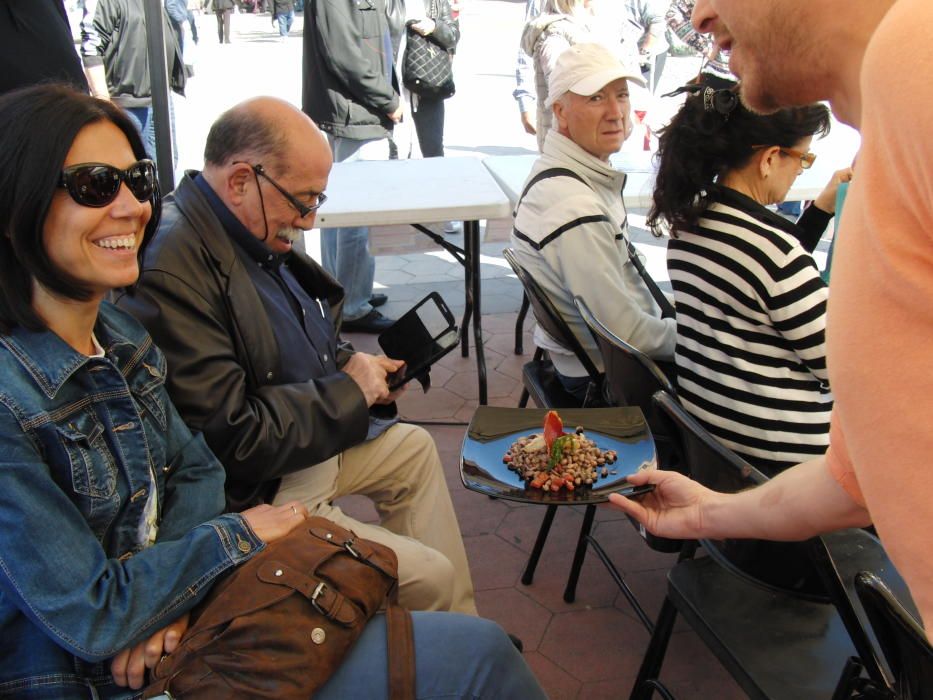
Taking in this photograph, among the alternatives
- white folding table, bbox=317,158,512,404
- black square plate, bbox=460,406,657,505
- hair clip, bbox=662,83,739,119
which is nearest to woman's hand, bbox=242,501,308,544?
black square plate, bbox=460,406,657,505

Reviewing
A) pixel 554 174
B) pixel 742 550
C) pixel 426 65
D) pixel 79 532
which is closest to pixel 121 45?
pixel 426 65

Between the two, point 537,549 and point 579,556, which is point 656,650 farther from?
point 537,549

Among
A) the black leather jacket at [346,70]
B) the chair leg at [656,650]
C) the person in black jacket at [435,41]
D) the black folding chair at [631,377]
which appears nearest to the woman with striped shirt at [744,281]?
the black folding chair at [631,377]

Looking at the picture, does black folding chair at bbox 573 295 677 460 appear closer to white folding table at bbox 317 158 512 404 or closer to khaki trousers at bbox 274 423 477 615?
khaki trousers at bbox 274 423 477 615

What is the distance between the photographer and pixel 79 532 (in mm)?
1365

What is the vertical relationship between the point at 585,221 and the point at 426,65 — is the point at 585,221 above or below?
above

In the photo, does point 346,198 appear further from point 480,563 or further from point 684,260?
Answer: point 684,260

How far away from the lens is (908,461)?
0.75 m

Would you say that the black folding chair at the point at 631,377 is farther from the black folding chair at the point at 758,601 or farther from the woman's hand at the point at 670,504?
the woman's hand at the point at 670,504

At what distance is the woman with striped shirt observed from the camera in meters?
1.96

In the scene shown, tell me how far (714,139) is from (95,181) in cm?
144

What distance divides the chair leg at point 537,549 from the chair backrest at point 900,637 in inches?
Answer: 60.3

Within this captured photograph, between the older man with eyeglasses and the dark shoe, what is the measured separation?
2317mm

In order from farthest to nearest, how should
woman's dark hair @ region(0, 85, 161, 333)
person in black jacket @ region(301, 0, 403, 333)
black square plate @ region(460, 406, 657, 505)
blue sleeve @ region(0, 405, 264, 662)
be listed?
person in black jacket @ region(301, 0, 403, 333) < black square plate @ region(460, 406, 657, 505) < woman's dark hair @ region(0, 85, 161, 333) < blue sleeve @ region(0, 405, 264, 662)
